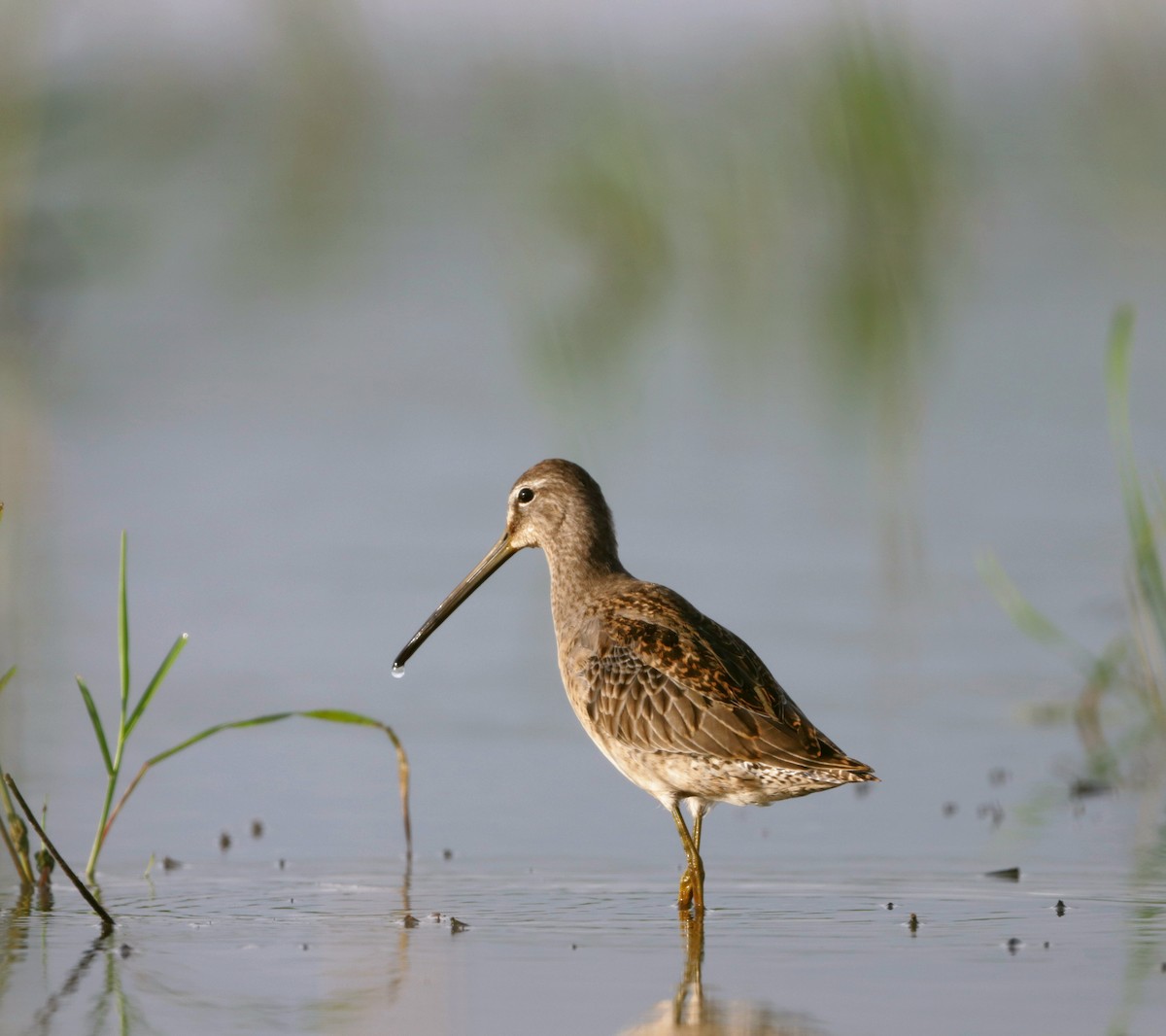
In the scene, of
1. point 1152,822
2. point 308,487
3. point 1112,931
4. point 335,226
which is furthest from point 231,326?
point 1112,931

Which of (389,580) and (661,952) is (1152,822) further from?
(389,580)

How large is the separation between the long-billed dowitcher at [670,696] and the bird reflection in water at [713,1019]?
67 cm

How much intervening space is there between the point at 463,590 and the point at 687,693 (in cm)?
136

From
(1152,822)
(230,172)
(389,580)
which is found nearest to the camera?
(1152,822)

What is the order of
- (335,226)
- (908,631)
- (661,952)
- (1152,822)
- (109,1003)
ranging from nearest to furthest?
(109,1003), (661,952), (1152,822), (908,631), (335,226)

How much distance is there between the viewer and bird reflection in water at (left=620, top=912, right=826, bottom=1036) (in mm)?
3508

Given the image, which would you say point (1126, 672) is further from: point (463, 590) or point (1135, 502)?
point (463, 590)

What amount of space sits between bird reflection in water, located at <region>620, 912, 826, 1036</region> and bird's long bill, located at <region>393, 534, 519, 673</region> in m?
2.14

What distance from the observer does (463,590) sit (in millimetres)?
5922

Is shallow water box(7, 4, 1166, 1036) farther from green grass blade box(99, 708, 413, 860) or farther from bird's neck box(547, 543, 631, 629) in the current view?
bird's neck box(547, 543, 631, 629)

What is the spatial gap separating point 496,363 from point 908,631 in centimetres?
562

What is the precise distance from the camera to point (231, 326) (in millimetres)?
13328

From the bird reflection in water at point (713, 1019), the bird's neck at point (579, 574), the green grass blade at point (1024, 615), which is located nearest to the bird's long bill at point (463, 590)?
the bird's neck at point (579, 574)

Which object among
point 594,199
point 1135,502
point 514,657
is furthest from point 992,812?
point 594,199
